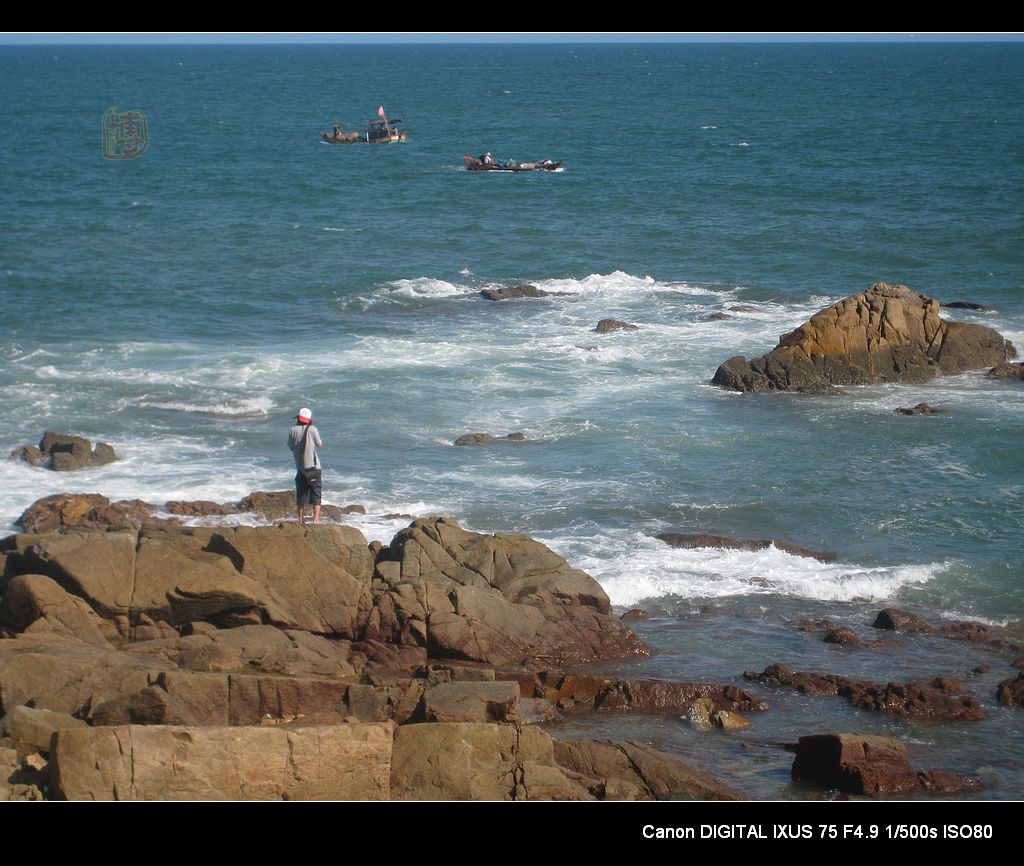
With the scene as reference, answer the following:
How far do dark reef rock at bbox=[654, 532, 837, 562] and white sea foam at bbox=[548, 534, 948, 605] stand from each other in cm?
12

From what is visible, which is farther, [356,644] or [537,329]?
[537,329]

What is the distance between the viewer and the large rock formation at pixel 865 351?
26.9 metres

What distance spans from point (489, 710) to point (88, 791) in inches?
144

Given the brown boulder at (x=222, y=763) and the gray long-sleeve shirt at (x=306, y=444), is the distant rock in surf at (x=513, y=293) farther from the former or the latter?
the brown boulder at (x=222, y=763)

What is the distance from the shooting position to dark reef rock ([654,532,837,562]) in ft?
61.4

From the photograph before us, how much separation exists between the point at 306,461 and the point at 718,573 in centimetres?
582

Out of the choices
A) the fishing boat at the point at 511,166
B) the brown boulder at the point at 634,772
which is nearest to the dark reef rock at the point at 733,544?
the brown boulder at the point at 634,772

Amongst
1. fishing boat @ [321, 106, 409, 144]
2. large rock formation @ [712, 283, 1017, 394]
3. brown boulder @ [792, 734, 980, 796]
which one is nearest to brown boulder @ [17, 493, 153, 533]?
brown boulder @ [792, 734, 980, 796]

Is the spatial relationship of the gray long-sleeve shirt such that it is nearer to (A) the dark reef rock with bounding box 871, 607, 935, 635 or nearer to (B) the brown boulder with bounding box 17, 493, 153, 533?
(B) the brown boulder with bounding box 17, 493, 153, 533

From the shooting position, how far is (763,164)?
61.6 metres

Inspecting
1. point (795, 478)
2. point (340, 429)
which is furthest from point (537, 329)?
point (795, 478)

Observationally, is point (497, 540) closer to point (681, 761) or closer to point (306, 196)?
point (681, 761)

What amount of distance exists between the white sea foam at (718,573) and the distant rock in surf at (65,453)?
326 inches

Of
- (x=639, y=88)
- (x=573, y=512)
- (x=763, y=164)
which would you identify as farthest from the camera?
(x=639, y=88)
